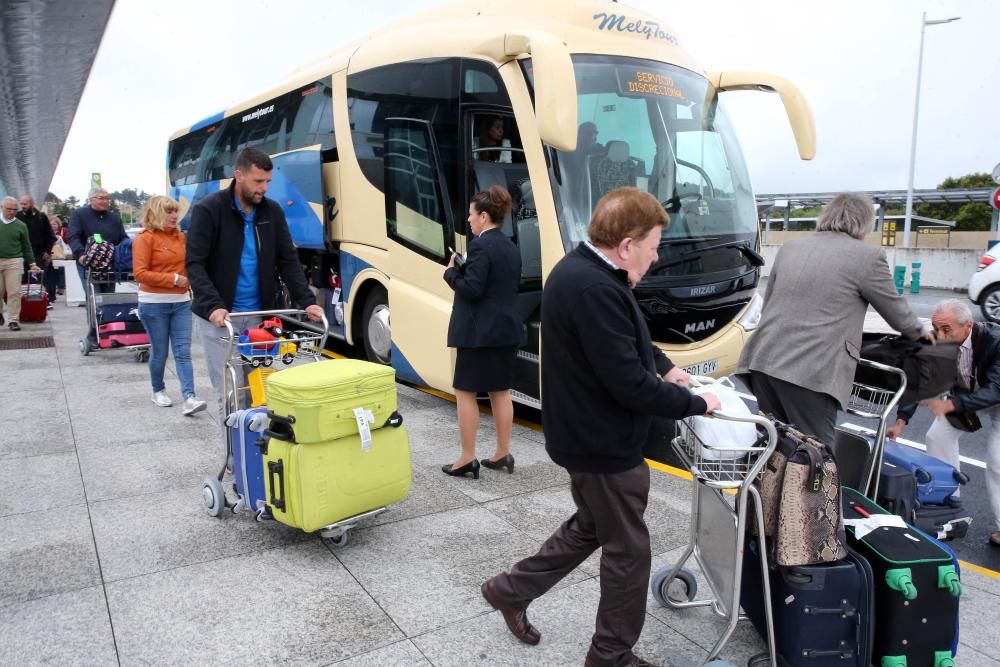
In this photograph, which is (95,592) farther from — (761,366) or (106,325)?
(106,325)

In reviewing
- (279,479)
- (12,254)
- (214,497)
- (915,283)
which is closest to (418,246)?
(214,497)

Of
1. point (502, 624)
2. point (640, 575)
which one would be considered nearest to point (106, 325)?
point (502, 624)

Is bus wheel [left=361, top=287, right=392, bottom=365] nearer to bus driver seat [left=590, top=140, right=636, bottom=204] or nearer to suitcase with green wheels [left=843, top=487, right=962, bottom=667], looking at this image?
bus driver seat [left=590, top=140, right=636, bottom=204]

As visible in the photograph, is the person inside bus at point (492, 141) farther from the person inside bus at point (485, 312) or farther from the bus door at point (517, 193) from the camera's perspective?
the person inside bus at point (485, 312)

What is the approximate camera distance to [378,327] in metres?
6.89

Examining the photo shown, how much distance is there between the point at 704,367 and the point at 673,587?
2.83m

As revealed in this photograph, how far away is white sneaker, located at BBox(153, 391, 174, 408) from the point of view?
6.07 m

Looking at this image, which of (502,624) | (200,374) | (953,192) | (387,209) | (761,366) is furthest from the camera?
(953,192)

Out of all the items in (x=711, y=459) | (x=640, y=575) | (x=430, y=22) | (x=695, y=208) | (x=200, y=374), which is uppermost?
(x=430, y=22)

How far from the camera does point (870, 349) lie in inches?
146

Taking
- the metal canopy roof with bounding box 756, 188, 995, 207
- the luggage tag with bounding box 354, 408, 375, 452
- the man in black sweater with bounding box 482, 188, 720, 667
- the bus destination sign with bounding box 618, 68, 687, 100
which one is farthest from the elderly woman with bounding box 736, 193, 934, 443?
the metal canopy roof with bounding box 756, 188, 995, 207

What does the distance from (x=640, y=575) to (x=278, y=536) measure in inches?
79.3

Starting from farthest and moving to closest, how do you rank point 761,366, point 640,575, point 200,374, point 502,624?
point 200,374 → point 761,366 → point 502,624 → point 640,575

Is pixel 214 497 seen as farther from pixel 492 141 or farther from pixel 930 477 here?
pixel 930 477
